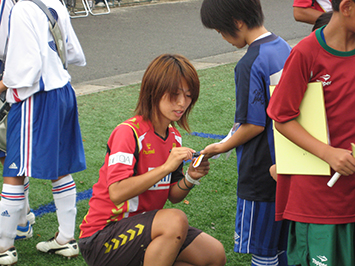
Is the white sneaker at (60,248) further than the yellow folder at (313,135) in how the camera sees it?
Yes

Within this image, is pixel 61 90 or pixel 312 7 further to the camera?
pixel 312 7

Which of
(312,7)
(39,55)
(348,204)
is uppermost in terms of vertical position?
(39,55)

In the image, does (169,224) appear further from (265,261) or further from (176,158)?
(265,261)

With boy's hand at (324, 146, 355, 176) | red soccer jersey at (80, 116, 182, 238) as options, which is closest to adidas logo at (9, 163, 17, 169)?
red soccer jersey at (80, 116, 182, 238)

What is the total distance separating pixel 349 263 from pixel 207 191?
204 cm

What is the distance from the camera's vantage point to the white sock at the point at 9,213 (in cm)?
271

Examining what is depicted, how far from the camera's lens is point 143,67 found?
8.24 m

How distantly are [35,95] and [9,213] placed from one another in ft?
2.43

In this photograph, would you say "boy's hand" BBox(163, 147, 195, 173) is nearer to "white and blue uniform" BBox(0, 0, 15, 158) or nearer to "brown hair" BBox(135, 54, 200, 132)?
"brown hair" BBox(135, 54, 200, 132)

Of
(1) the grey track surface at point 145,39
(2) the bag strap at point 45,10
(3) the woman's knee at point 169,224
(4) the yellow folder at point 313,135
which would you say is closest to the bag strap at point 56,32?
(2) the bag strap at point 45,10

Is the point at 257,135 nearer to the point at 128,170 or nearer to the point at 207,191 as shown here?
the point at 128,170

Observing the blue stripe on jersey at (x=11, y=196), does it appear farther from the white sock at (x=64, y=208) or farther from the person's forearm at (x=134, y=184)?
the person's forearm at (x=134, y=184)

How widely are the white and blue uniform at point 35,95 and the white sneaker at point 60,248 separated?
0.45 meters

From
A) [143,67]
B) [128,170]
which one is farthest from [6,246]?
[143,67]
